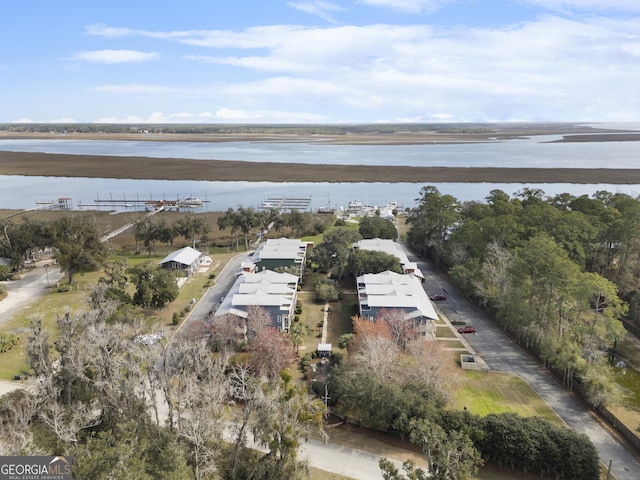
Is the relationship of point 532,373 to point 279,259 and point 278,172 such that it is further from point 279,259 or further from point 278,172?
point 278,172

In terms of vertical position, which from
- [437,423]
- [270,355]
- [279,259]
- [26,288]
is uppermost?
[279,259]

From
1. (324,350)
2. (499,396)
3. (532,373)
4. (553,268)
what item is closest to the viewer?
(499,396)

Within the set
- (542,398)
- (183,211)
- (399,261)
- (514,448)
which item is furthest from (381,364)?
(183,211)

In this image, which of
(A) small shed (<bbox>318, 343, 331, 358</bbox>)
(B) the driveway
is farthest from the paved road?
(B) the driveway

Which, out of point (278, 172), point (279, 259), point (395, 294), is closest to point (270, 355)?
point (395, 294)

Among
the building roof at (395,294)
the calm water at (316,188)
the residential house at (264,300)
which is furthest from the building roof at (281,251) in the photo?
the calm water at (316,188)

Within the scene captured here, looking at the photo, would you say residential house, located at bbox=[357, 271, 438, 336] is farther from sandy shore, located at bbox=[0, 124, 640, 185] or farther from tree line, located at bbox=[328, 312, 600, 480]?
sandy shore, located at bbox=[0, 124, 640, 185]

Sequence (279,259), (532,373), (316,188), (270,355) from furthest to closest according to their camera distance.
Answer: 1. (316,188)
2. (279,259)
3. (532,373)
4. (270,355)

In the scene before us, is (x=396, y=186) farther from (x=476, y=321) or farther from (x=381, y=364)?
(x=381, y=364)
